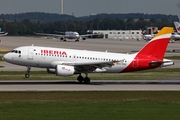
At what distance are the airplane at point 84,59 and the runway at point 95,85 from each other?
4.03 ft

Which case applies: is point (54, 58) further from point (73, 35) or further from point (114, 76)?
point (73, 35)

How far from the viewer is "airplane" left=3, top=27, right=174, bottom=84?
165 feet

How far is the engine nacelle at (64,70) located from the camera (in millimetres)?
49156

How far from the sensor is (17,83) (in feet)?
165

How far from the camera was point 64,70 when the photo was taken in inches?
1939

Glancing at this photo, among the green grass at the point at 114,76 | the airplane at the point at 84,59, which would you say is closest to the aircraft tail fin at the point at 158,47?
the airplane at the point at 84,59

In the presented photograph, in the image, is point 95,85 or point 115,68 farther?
point 115,68

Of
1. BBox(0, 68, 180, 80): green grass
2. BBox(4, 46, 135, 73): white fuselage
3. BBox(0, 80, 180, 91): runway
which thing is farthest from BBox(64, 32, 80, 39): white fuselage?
BBox(4, 46, 135, 73): white fuselage
